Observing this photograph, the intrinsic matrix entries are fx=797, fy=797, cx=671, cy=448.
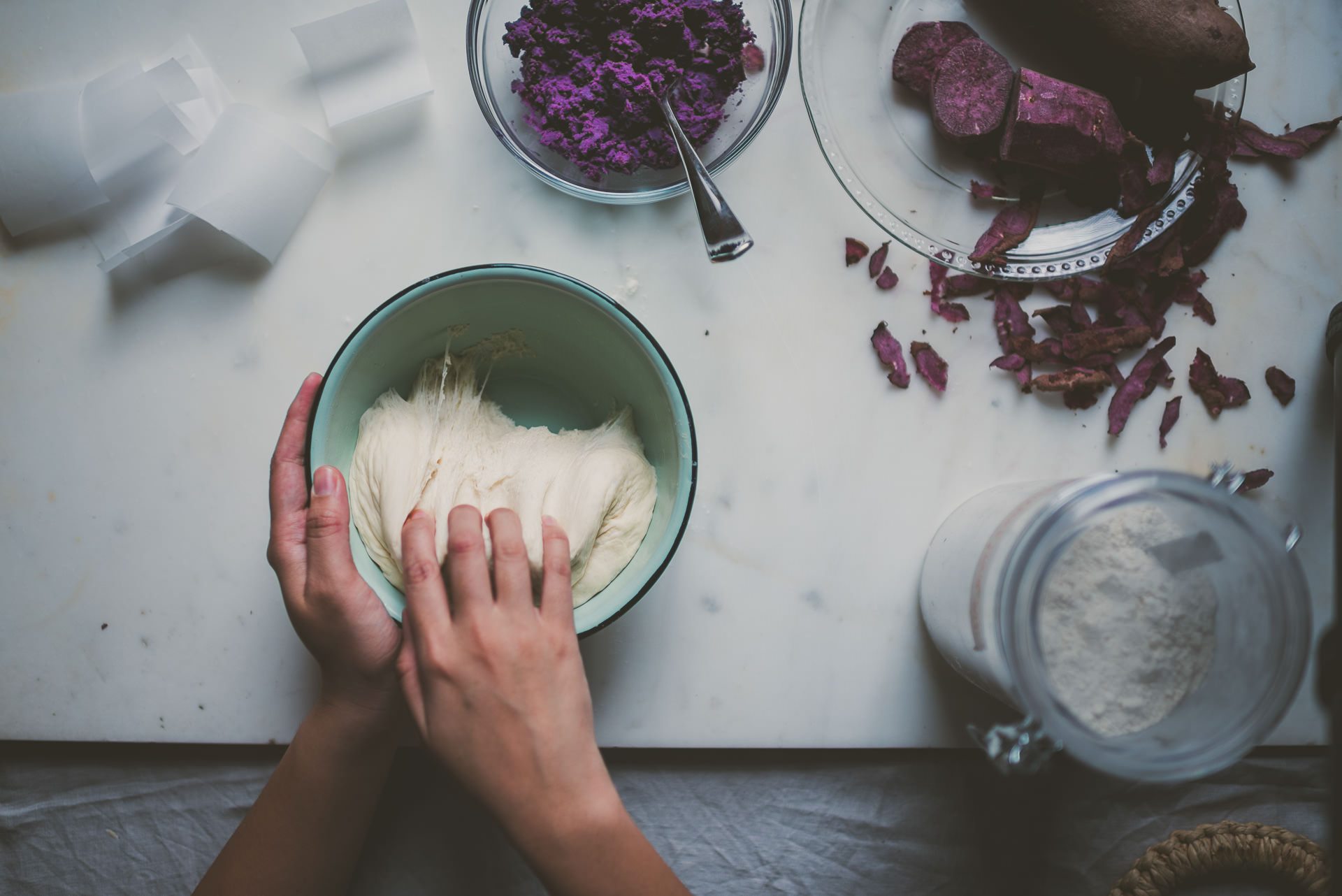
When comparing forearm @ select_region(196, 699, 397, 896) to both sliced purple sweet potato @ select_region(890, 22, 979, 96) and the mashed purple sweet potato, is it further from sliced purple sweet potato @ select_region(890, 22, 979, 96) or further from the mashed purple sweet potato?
sliced purple sweet potato @ select_region(890, 22, 979, 96)

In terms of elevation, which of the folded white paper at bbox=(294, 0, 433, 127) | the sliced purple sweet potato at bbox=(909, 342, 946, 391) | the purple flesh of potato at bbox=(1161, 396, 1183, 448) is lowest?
the purple flesh of potato at bbox=(1161, 396, 1183, 448)

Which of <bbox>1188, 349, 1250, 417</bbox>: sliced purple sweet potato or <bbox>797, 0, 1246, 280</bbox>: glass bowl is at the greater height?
<bbox>797, 0, 1246, 280</bbox>: glass bowl

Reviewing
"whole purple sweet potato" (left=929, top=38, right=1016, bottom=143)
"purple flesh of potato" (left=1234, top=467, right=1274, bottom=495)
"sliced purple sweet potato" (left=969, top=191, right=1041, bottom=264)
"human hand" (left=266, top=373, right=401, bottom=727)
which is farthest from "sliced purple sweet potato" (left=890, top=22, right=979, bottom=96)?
"human hand" (left=266, top=373, right=401, bottom=727)

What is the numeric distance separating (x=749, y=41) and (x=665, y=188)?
15 centimetres

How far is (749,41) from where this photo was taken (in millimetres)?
714

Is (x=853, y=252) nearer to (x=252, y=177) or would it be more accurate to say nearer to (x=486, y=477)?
(x=486, y=477)

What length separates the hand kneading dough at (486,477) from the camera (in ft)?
2.03

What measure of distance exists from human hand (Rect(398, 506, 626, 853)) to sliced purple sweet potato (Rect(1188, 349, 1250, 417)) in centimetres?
62

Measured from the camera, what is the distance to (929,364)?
29.4 inches

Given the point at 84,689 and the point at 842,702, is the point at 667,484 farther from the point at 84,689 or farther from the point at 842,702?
the point at 84,689

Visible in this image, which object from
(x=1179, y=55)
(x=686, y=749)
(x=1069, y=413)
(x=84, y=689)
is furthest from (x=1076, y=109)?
(x=84, y=689)

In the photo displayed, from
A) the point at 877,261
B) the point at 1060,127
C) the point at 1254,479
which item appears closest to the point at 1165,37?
the point at 1060,127

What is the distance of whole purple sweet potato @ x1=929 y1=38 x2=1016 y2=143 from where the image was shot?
716 mm

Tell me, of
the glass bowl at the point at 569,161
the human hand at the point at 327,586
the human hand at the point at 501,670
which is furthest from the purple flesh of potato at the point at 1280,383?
the human hand at the point at 327,586
